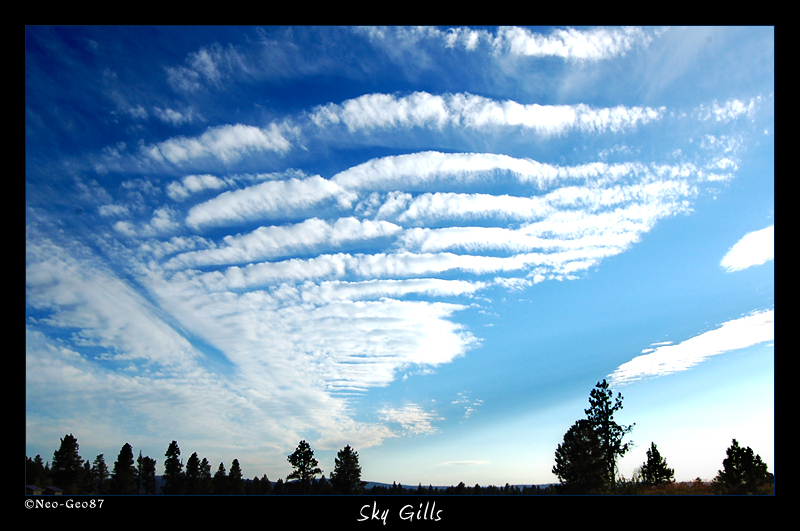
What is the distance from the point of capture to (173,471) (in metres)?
81.9

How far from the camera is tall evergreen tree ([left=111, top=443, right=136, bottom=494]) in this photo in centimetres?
7188

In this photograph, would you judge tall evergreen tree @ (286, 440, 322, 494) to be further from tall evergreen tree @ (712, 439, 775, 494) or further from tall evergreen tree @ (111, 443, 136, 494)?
tall evergreen tree @ (712, 439, 775, 494)

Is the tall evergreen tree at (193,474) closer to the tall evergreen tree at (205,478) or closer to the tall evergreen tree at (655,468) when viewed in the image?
the tall evergreen tree at (205,478)

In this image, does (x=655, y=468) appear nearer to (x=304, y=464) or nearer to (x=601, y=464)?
(x=601, y=464)

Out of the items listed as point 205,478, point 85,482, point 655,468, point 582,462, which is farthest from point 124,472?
point 655,468

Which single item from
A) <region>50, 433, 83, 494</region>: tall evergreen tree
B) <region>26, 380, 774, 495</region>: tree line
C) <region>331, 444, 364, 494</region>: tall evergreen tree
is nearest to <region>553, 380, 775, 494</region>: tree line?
<region>26, 380, 774, 495</region>: tree line

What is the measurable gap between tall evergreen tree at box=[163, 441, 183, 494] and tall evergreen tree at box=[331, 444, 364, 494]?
104ft

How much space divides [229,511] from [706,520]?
50.1 ft

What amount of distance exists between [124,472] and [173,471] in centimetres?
1041

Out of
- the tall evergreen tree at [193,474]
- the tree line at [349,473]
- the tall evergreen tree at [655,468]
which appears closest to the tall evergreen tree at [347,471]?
the tree line at [349,473]

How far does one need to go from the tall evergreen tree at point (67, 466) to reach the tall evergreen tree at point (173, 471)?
17290 mm
